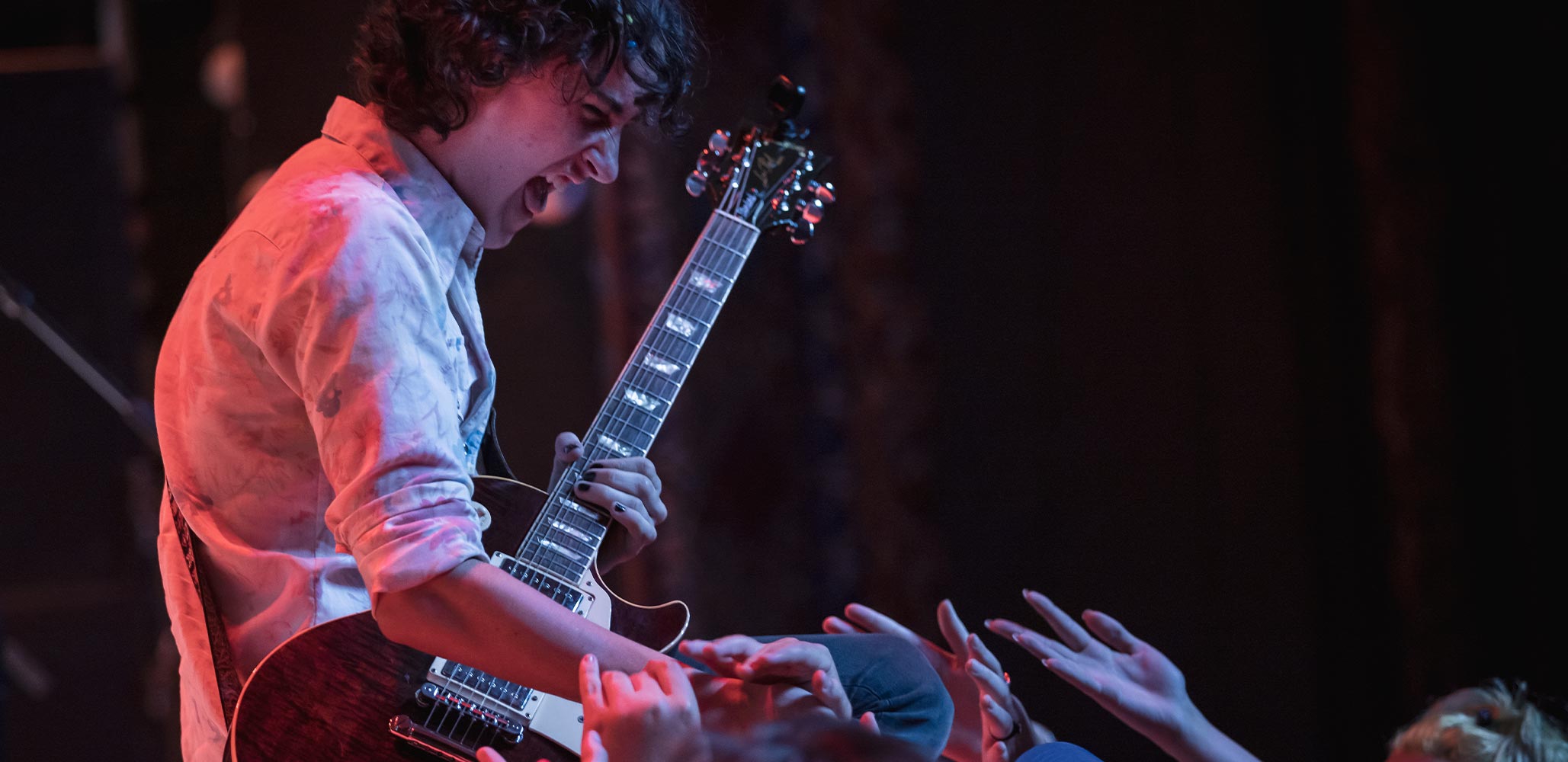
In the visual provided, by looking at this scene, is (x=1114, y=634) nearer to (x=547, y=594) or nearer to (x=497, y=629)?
(x=547, y=594)

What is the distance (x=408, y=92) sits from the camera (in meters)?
1.29

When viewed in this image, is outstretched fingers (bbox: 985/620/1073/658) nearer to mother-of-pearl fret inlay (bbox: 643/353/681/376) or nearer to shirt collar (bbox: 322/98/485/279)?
mother-of-pearl fret inlay (bbox: 643/353/681/376)

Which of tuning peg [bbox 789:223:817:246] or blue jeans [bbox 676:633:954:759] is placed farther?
tuning peg [bbox 789:223:817:246]

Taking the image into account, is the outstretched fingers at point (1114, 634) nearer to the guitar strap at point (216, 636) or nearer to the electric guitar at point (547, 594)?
the electric guitar at point (547, 594)

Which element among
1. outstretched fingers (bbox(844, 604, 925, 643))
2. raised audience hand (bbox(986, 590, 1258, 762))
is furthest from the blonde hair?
outstretched fingers (bbox(844, 604, 925, 643))

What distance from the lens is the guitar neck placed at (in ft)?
4.59

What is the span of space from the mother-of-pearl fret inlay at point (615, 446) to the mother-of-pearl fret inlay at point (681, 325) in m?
0.17

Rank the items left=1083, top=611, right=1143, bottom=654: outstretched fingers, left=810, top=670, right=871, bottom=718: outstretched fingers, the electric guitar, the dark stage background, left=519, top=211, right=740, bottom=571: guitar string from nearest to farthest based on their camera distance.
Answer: left=810, top=670, right=871, bottom=718: outstretched fingers, the electric guitar, left=519, top=211, right=740, bottom=571: guitar string, left=1083, top=611, right=1143, bottom=654: outstretched fingers, the dark stage background

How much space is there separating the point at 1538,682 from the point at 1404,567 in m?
0.39

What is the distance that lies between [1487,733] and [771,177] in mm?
1316

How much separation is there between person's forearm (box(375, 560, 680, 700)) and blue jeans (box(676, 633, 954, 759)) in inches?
15.5

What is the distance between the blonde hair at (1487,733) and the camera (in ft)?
5.36

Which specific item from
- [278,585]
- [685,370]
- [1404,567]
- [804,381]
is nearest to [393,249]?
[278,585]

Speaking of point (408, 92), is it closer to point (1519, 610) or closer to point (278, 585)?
point (278, 585)
